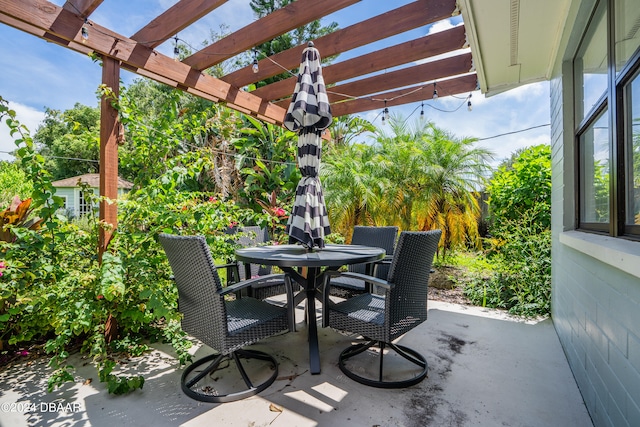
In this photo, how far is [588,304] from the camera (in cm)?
188

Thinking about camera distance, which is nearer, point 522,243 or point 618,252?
point 618,252

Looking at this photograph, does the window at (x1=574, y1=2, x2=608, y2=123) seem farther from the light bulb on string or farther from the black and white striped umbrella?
the light bulb on string

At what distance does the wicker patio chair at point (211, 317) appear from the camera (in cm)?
186

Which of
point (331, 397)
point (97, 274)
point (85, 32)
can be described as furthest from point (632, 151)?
point (85, 32)

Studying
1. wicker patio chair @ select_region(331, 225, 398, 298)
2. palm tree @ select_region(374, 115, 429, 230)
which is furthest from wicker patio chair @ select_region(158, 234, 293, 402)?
palm tree @ select_region(374, 115, 429, 230)

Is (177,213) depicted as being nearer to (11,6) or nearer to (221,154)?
(11,6)

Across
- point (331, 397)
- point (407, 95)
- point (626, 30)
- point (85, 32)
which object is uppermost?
point (407, 95)

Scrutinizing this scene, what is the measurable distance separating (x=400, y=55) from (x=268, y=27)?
4.42 ft

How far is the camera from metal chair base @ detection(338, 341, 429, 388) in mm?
2143

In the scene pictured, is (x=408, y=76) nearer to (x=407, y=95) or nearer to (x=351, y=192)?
(x=407, y=95)

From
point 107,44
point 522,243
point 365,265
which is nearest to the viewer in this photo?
point 107,44

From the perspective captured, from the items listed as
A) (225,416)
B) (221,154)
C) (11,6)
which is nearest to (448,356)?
(225,416)

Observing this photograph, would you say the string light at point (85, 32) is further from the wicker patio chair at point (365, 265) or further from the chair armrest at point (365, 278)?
the wicker patio chair at point (365, 265)

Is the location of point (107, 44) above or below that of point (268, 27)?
below
